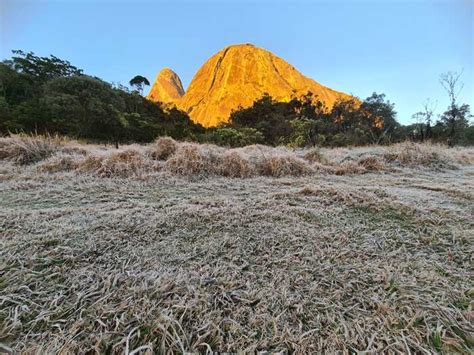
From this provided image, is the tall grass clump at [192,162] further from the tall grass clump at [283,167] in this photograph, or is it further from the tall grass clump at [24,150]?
the tall grass clump at [24,150]


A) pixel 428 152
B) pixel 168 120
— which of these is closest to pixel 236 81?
pixel 168 120

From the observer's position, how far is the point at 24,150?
8.32ft

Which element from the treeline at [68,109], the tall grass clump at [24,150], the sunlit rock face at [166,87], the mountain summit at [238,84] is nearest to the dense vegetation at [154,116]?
the treeline at [68,109]

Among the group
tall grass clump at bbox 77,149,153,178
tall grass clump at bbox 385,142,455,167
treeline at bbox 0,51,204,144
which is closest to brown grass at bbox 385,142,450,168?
tall grass clump at bbox 385,142,455,167

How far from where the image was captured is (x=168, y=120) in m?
16.1

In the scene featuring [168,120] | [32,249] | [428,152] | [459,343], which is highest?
[168,120]

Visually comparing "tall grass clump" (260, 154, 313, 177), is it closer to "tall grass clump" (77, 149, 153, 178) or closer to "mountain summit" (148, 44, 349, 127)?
"tall grass clump" (77, 149, 153, 178)

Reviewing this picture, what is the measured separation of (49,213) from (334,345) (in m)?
1.39

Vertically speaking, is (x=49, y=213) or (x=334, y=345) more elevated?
(x=49, y=213)

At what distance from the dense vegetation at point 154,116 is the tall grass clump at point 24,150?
2.30m

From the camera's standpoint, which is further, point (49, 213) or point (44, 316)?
point (49, 213)

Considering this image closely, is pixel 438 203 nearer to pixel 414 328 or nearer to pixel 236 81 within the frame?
pixel 414 328

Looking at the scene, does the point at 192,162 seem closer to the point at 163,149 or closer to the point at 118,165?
the point at 163,149

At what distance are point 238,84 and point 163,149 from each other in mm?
43157
